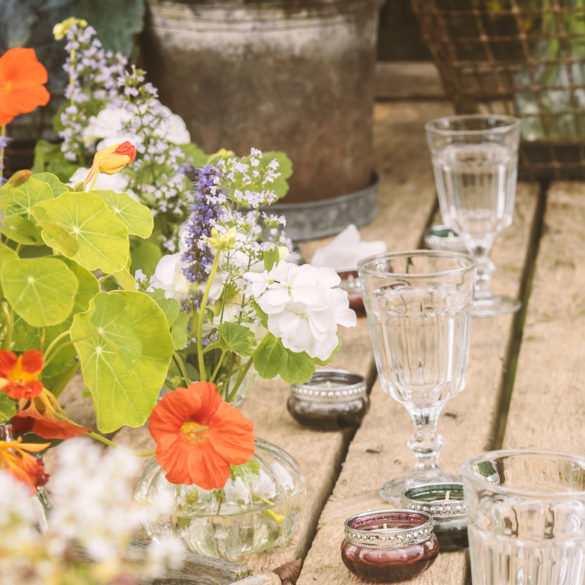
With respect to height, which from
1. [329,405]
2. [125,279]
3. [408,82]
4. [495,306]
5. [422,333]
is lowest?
[408,82]

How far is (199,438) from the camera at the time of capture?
73cm

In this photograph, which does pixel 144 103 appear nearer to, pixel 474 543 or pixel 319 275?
pixel 319 275

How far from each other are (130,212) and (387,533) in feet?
0.98

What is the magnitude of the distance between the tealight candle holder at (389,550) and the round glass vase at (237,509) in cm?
7

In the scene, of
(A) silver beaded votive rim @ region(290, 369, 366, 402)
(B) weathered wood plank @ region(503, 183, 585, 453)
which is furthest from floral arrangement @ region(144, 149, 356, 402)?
(B) weathered wood plank @ region(503, 183, 585, 453)

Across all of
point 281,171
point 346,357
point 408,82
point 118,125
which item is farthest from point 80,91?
point 408,82

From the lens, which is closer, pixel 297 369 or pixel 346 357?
pixel 297 369

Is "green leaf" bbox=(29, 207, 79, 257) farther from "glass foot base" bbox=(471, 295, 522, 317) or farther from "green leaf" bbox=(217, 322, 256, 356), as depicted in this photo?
"glass foot base" bbox=(471, 295, 522, 317)

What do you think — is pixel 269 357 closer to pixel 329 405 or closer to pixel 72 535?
pixel 329 405

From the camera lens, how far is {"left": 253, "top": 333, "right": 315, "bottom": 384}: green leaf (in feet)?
2.74

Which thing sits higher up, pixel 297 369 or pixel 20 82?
pixel 20 82

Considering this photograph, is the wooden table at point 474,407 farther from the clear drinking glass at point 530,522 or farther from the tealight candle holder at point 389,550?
the clear drinking glass at point 530,522

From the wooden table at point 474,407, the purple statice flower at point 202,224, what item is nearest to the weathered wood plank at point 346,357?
the wooden table at point 474,407

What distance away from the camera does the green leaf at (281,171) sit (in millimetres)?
971
